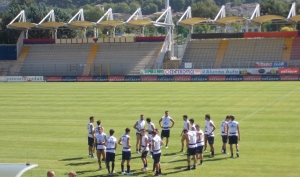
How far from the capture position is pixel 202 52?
7938 centimetres

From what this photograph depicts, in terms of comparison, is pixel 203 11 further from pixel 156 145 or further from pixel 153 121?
pixel 156 145

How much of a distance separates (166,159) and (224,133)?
2.91 m

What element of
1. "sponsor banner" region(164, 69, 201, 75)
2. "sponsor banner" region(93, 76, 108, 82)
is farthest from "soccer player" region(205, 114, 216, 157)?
"sponsor banner" region(93, 76, 108, 82)

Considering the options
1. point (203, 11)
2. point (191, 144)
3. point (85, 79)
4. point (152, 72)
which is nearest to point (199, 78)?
point (152, 72)

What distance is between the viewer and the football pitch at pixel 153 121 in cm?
2200

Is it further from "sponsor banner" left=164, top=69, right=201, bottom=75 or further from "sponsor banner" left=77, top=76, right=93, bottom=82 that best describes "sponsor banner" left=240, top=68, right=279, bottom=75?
"sponsor banner" left=77, top=76, right=93, bottom=82

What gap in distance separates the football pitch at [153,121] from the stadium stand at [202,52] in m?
21.5

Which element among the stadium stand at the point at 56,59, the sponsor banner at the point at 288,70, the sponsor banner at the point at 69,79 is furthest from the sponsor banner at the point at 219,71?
the stadium stand at the point at 56,59

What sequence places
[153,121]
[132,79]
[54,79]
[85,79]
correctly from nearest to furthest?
[153,121] → [132,79] → [85,79] → [54,79]

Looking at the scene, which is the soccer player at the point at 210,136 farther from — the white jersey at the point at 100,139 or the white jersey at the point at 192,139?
the white jersey at the point at 100,139

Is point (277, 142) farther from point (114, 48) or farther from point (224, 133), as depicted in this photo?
point (114, 48)

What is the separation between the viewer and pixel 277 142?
25.9 m

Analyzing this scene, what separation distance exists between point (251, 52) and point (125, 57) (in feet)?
61.4

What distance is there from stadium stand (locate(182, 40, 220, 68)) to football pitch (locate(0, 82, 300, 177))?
21.5 m
